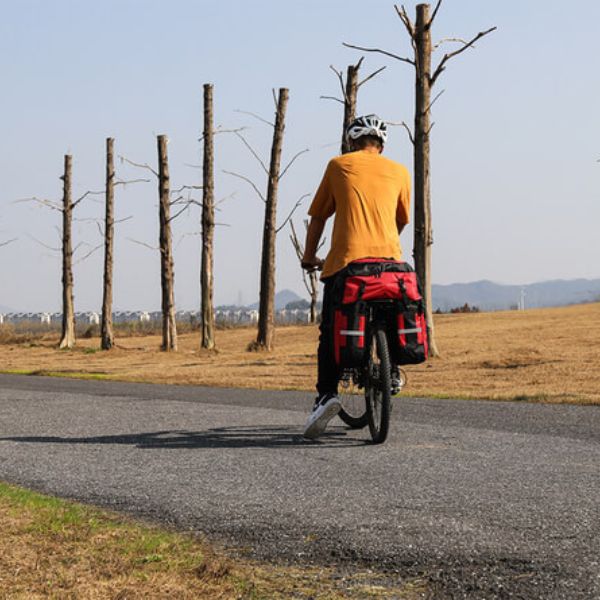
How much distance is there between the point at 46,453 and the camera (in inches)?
344

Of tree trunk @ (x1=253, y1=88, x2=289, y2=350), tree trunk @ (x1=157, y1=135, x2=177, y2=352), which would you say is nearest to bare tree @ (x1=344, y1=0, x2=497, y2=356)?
tree trunk @ (x1=253, y1=88, x2=289, y2=350)

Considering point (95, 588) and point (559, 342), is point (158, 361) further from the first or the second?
point (95, 588)

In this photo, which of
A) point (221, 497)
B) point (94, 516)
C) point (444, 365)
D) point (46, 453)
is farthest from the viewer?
point (444, 365)

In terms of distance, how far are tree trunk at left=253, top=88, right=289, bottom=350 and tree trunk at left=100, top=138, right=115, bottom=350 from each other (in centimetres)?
1065

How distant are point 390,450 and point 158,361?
2438cm

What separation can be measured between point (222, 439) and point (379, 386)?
171 cm

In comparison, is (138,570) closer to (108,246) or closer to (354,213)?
(354,213)

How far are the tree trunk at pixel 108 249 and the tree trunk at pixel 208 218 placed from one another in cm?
699

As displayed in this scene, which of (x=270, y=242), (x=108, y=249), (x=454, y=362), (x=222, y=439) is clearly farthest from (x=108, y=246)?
(x=222, y=439)

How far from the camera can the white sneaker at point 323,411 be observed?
27.5 ft

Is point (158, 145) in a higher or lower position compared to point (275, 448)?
higher

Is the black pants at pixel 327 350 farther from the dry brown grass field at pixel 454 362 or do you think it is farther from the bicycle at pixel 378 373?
the dry brown grass field at pixel 454 362

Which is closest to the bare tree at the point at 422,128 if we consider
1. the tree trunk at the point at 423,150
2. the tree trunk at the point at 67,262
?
the tree trunk at the point at 423,150

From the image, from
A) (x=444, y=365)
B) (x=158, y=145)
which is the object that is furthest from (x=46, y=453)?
(x=158, y=145)
